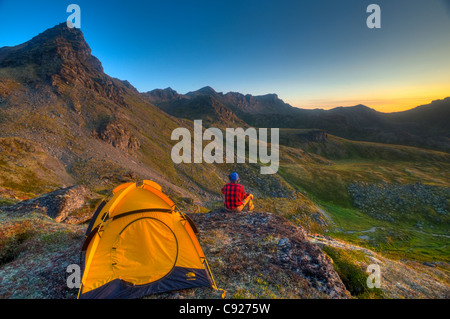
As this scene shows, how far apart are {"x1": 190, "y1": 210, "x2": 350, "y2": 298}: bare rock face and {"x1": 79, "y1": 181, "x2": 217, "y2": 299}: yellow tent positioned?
4.18 feet

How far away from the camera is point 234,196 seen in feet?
41.0

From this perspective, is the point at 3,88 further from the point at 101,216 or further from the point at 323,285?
the point at 323,285

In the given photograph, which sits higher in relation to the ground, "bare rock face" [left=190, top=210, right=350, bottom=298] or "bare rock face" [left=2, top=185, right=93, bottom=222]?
"bare rock face" [left=2, top=185, right=93, bottom=222]

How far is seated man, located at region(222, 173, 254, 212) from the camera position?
1200 cm

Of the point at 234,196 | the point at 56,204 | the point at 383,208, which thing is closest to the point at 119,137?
the point at 56,204

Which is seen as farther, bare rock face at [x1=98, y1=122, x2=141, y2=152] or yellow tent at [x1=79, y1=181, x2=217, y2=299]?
bare rock face at [x1=98, y1=122, x2=141, y2=152]

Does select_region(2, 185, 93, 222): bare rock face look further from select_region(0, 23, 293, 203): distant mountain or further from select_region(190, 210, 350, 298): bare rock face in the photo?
select_region(0, 23, 293, 203): distant mountain

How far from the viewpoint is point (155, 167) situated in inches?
2304

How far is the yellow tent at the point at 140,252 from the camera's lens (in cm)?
656

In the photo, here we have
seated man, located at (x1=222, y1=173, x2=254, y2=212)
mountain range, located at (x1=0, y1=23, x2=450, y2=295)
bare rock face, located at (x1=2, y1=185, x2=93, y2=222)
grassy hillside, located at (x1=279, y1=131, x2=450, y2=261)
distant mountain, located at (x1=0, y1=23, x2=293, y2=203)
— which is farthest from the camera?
distant mountain, located at (x1=0, y1=23, x2=293, y2=203)

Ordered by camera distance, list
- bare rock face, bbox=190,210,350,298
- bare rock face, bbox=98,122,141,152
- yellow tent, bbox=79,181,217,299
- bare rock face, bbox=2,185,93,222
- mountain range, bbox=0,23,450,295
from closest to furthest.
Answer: yellow tent, bbox=79,181,217,299
bare rock face, bbox=190,210,350,298
bare rock face, bbox=2,185,93,222
mountain range, bbox=0,23,450,295
bare rock face, bbox=98,122,141,152

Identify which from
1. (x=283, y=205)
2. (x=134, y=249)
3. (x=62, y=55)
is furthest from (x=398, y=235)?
(x=62, y=55)

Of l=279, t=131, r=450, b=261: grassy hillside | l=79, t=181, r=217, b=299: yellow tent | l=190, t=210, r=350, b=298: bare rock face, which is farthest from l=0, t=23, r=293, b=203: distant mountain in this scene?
l=79, t=181, r=217, b=299: yellow tent

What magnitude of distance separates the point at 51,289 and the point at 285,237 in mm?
10133
